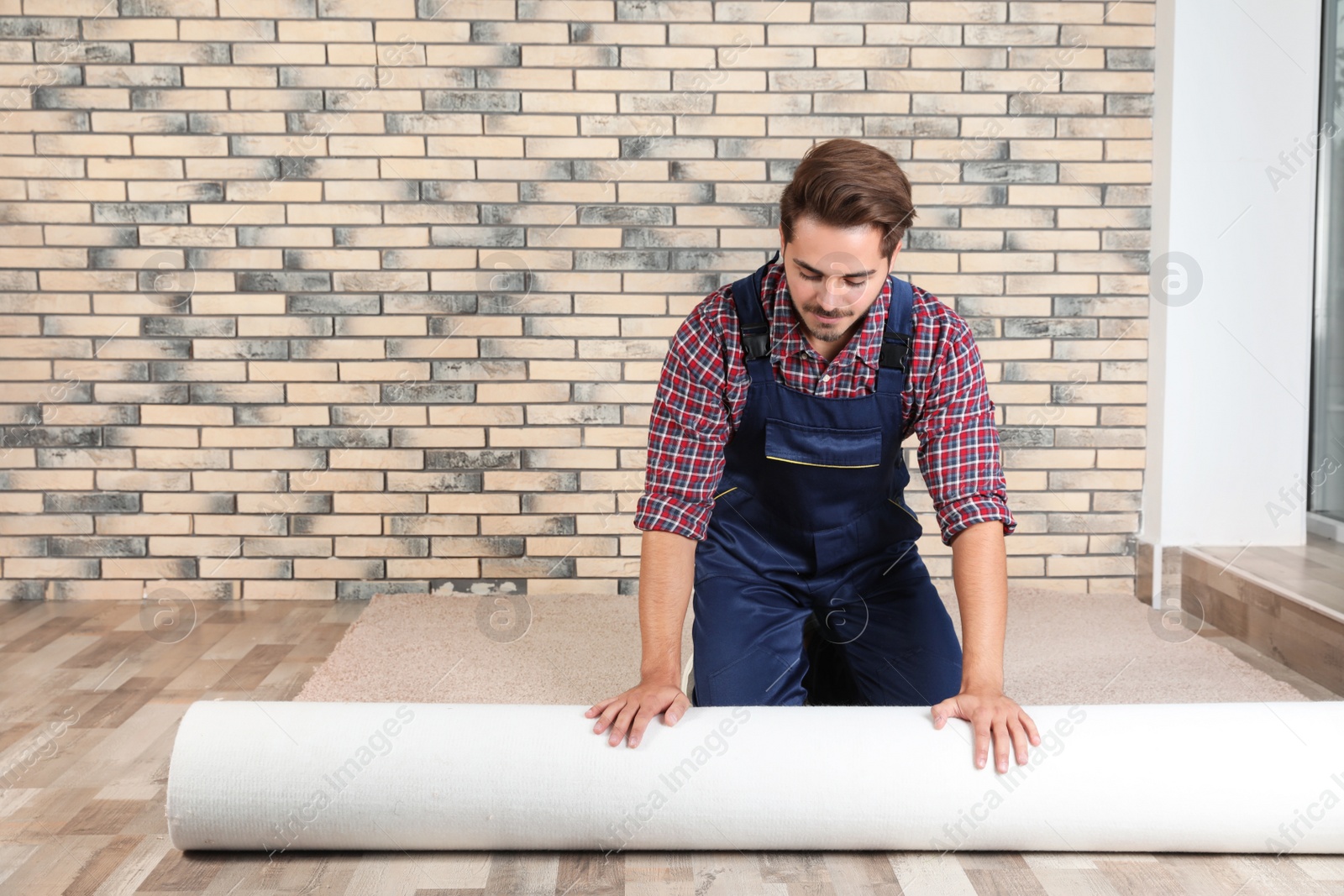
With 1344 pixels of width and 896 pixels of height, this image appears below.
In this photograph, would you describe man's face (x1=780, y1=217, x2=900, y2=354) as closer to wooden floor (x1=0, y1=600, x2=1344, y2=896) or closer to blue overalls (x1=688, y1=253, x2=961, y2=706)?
blue overalls (x1=688, y1=253, x2=961, y2=706)

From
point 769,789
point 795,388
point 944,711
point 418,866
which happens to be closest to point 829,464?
point 795,388

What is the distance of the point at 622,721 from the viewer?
62.1 inches

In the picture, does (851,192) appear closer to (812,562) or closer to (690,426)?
(690,426)

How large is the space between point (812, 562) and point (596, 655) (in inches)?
35.9

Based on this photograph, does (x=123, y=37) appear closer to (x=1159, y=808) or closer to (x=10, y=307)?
(x=10, y=307)

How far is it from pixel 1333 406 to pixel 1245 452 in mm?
262

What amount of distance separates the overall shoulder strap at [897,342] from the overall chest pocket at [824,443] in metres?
0.09

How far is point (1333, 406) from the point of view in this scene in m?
3.06

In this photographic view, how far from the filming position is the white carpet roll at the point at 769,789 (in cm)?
154

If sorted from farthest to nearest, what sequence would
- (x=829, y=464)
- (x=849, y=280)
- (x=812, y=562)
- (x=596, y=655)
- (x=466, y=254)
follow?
1. (x=466, y=254)
2. (x=596, y=655)
3. (x=812, y=562)
4. (x=829, y=464)
5. (x=849, y=280)

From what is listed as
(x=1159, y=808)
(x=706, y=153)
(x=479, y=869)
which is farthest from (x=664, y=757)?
(x=706, y=153)

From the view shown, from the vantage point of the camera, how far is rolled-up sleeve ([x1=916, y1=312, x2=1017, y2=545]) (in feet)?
5.70

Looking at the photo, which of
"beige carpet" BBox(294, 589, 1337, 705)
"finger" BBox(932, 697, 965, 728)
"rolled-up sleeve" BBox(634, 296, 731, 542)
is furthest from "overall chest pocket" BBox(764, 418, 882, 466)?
"beige carpet" BBox(294, 589, 1337, 705)

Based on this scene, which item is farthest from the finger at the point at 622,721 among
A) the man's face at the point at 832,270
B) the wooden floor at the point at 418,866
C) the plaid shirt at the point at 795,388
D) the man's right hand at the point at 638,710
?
the man's face at the point at 832,270
